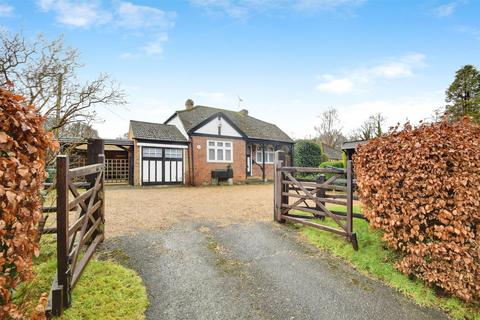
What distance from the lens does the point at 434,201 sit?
10.5ft

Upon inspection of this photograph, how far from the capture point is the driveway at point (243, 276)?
2.83 m

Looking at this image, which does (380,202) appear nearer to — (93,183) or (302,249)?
(302,249)

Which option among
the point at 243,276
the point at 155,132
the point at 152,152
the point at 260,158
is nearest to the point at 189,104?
the point at 155,132

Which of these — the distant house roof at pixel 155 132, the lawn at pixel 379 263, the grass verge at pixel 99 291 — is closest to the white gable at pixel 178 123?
the distant house roof at pixel 155 132

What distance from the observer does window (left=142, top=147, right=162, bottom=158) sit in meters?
14.9

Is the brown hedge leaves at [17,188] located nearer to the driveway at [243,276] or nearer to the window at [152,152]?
the driveway at [243,276]

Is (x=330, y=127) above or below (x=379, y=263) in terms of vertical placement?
above

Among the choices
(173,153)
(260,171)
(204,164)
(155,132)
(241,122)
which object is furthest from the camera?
(241,122)

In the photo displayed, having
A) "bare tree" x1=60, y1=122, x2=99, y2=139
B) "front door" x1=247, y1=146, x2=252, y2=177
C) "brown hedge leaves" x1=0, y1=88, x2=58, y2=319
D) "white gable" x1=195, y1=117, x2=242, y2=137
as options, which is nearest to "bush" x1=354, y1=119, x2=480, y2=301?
"brown hedge leaves" x1=0, y1=88, x2=58, y2=319

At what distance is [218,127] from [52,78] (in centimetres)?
1200

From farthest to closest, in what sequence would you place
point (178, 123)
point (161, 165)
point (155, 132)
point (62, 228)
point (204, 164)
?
point (178, 123) → point (204, 164) → point (155, 132) → point (161, 165) → point (62, 228)

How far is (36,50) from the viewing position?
6086 mm

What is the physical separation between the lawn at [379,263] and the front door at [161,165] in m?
12.0

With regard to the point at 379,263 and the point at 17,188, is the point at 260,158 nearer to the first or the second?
the point at 379,263
